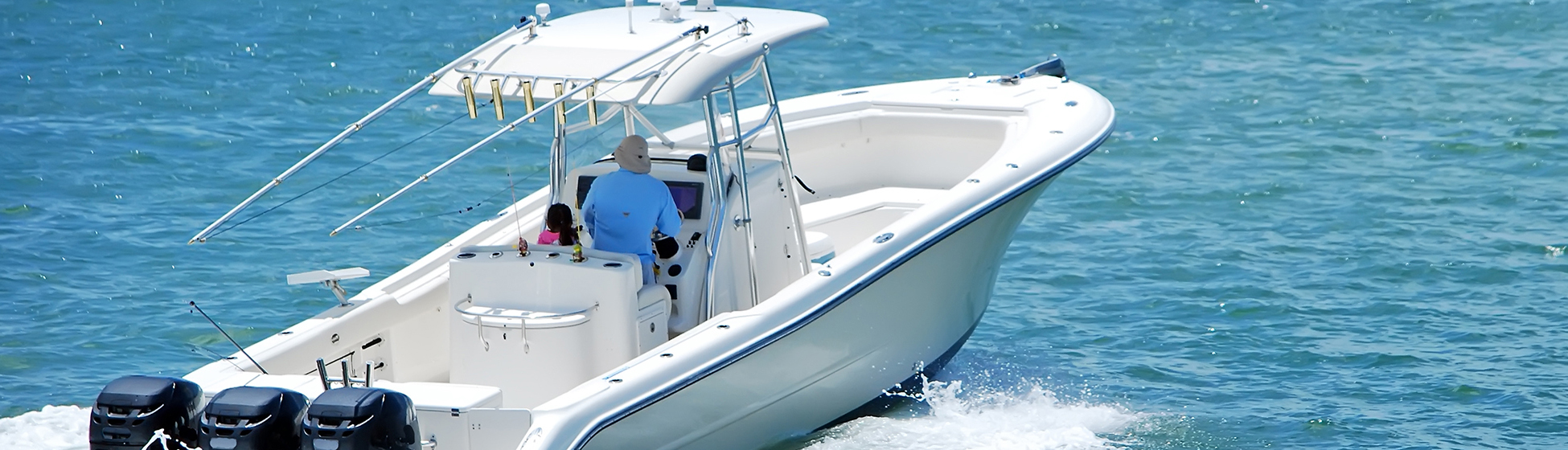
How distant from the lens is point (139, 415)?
4.72 metres

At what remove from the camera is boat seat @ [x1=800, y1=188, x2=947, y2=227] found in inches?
300

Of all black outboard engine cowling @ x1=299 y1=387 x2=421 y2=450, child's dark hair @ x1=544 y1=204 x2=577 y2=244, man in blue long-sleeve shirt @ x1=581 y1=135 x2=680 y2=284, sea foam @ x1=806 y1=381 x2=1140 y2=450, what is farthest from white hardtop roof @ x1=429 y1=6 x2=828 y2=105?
sea foam @ x1=806 y1=381 x2=1140 y2=450

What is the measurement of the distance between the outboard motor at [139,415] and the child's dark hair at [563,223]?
1.38 meters

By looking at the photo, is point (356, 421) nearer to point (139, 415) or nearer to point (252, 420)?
point (252, 420)

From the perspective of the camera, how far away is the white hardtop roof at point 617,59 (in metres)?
5.46

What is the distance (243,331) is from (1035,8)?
9.30 metres

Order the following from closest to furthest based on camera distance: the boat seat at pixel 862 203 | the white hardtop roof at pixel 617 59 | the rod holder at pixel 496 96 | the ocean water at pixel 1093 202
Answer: the rod holder at pixel 496 96, the white hardtop roof at pixel 617 59, the ocean water at pixel 1093 202, the boat seat at pixel 862 203

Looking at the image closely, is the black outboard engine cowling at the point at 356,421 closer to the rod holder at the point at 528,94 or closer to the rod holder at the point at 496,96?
the rod holder at the point at 496,96

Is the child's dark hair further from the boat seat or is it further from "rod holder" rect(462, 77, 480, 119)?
the boat seat

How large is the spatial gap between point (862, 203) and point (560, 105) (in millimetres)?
2336

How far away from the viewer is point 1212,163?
11195 millimetres

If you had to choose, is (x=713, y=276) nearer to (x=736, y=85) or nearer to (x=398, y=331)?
(x=736, y=85)

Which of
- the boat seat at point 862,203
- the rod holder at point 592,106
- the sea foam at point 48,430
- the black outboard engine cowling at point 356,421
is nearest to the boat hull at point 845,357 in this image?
the black outboard engine cowling at point 356,421

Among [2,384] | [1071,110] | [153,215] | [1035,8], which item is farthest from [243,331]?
[1035,8]
